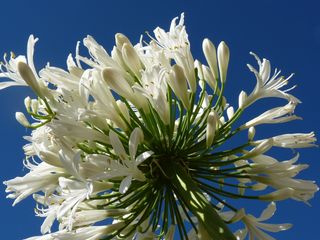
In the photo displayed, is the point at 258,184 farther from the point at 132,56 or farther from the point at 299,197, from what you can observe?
the point at 132,56

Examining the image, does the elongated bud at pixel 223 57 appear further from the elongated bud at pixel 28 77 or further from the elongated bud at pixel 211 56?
the elongated bud at pixel 28 77

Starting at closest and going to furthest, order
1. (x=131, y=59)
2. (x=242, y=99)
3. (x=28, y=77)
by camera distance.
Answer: (x=28, y=77) → (x=131, y=59) → (x=242, y=99)

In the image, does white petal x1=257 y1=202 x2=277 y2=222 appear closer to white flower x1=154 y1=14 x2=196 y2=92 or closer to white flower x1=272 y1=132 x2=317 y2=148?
white flower x1=272 y1=132 x2=317 y2=148

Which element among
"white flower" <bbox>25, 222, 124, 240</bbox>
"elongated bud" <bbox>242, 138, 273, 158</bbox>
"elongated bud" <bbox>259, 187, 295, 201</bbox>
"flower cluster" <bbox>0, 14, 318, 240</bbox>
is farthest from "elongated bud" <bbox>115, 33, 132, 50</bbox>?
"elongated bud" <bbox>259, 187, 295, 201</bbox>

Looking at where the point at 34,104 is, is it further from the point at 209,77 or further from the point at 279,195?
the point at 279,195

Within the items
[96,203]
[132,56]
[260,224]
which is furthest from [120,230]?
[132,56]

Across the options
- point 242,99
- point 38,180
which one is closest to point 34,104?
point 38,180

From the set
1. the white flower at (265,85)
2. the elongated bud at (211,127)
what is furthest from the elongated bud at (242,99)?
the elongated bud at (211,127)
